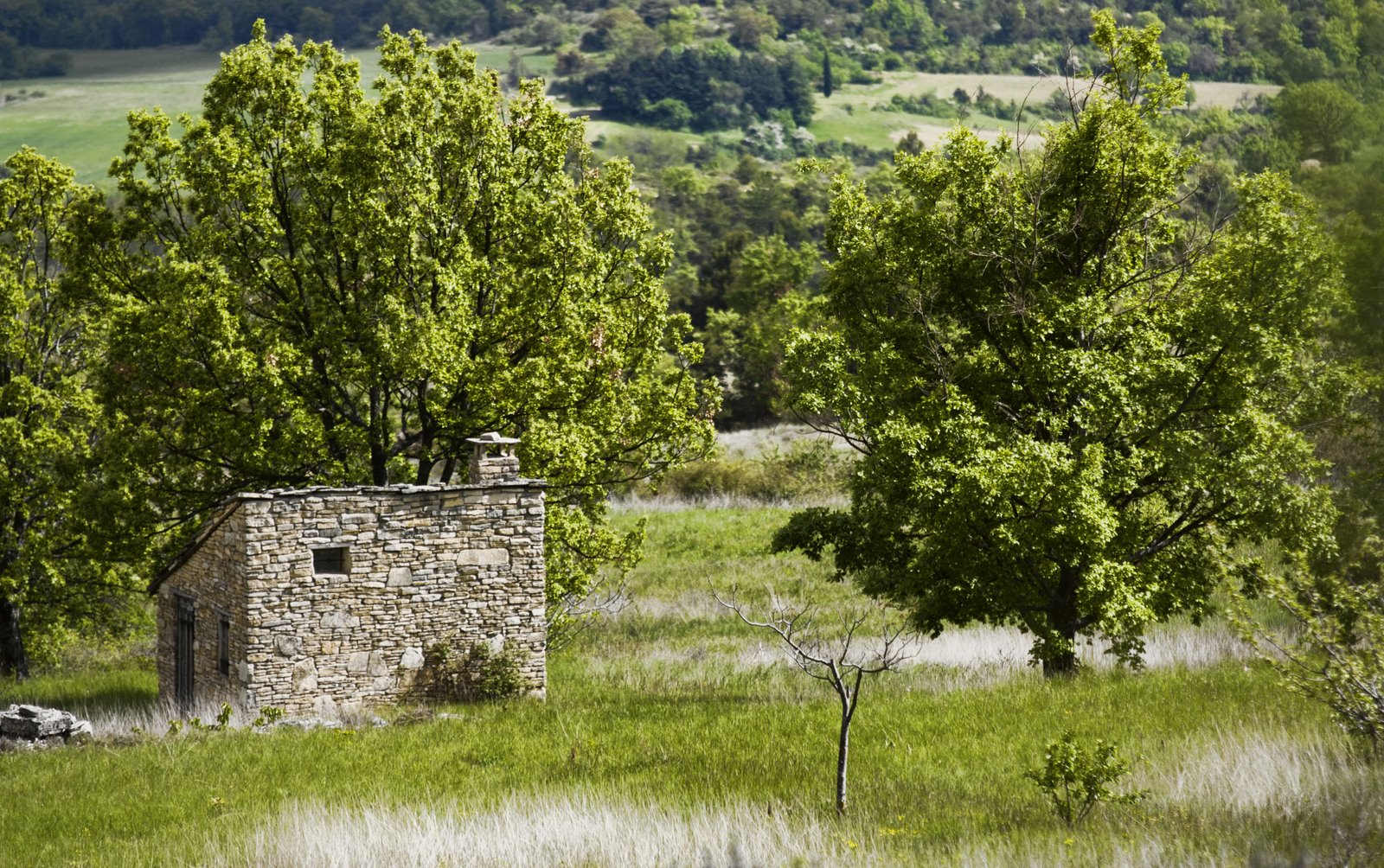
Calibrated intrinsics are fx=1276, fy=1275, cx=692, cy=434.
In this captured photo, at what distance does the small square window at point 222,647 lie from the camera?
19.0 metres

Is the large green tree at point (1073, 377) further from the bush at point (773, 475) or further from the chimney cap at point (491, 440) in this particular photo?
the bush at point (773, 475)

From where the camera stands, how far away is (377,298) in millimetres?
21641

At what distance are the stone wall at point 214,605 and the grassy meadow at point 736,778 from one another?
0.93 m

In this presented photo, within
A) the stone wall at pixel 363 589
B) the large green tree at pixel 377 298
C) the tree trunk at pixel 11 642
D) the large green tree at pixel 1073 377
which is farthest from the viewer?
the tree trunk at pixel 11 642

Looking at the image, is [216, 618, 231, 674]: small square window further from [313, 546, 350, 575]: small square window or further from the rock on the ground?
the rock on the ground

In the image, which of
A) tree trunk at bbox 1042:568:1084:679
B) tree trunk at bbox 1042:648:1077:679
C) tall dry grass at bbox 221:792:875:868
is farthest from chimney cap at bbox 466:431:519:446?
tree trunk at bbox 1042:648:1077:679

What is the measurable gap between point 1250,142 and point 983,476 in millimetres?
6783

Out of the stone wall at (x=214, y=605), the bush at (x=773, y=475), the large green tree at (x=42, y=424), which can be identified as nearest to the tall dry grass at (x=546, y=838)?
the stone wall at (x=214, y=605)

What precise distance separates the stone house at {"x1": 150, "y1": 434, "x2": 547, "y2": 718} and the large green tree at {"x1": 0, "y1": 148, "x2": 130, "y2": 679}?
5418 mm

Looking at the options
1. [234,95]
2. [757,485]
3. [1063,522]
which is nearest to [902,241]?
[1063,522]

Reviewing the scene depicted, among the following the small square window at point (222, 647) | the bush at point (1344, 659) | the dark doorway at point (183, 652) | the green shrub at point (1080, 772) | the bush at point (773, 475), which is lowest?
the bush at point (773, 475)

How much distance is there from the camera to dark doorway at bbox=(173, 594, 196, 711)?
20.4 meters

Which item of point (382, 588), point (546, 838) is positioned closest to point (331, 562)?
point (382, 588)

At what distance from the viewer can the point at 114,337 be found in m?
20.9
